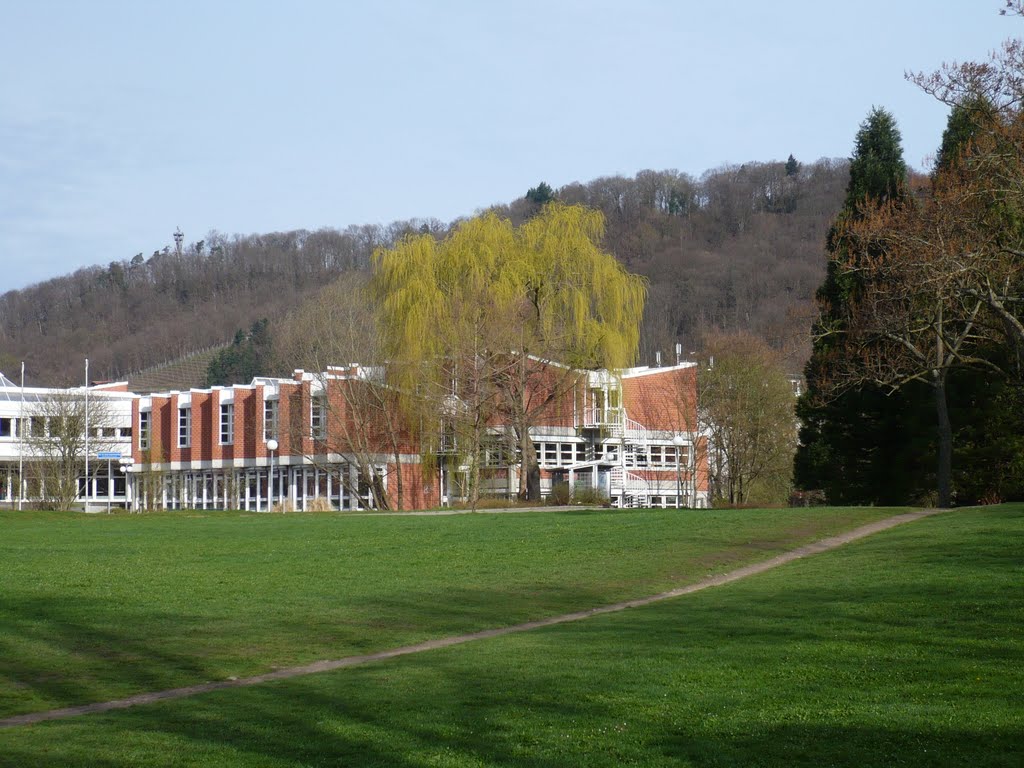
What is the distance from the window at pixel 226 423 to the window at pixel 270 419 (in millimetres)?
3887

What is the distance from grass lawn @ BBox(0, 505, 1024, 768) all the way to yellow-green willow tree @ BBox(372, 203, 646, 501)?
21.3 metres

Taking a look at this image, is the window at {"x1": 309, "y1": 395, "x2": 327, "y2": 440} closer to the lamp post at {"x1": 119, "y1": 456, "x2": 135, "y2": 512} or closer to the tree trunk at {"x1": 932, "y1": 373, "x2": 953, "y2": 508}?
the lamp post at {"x1": 119, "y1": 456, "x2": 135, "y2": 512}

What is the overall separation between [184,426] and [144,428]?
4.14 m

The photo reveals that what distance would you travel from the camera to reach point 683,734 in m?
9.27

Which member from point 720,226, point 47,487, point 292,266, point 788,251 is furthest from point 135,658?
point 292,266

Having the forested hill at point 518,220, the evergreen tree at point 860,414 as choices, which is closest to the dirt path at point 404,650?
the evergreen tree at point 860,414

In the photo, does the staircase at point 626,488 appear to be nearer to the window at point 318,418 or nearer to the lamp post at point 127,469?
the window at point 318,418

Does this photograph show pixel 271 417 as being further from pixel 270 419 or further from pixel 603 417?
pixel 603 417

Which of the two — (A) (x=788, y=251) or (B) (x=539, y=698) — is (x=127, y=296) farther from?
(B) (x=539, y=698)

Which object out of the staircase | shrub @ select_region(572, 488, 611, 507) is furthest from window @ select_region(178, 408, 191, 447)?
shrub @ select_region(572, 488, 611, 507)

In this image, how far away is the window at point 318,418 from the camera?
60156 millimetres

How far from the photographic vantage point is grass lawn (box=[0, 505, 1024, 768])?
913cm

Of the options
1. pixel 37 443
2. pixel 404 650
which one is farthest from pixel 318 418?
pixel 404 650

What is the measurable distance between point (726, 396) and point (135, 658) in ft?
177
